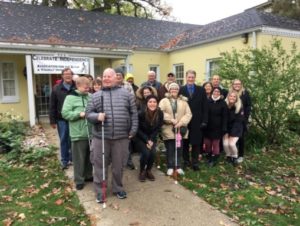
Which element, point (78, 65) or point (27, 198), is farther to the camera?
point (78, 65)

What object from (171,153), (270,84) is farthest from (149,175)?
(270,84)

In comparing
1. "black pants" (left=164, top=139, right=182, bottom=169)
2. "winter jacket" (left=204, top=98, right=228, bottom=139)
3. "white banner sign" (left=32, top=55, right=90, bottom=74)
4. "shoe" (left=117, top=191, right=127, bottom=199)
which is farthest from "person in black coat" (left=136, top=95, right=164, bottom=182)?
"white banner sign" (left=32, top=55, right=90, bottom=74)

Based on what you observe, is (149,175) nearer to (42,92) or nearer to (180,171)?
(180,171)

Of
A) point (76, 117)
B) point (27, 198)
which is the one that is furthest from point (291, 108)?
point (27, 198)

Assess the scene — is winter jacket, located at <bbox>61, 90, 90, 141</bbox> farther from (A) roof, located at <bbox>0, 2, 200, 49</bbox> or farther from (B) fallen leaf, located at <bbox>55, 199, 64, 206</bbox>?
(A) roof, located at <bbox>0, 2, 200, 49</bbox>

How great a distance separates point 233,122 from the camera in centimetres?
613

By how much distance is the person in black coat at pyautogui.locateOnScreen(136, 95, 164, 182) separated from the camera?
5.06 m

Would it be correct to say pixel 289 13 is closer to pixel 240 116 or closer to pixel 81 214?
pixel 240 116

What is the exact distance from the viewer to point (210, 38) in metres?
12.9

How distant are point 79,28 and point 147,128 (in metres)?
12.2

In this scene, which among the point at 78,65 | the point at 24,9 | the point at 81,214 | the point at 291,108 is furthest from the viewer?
the point at 24,9

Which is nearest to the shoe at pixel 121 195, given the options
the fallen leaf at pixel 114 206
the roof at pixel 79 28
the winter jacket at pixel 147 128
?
the fallen leaf at pixel 114 206

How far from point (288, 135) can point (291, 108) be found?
1.23 metres

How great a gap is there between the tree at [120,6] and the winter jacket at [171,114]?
2322 cm
